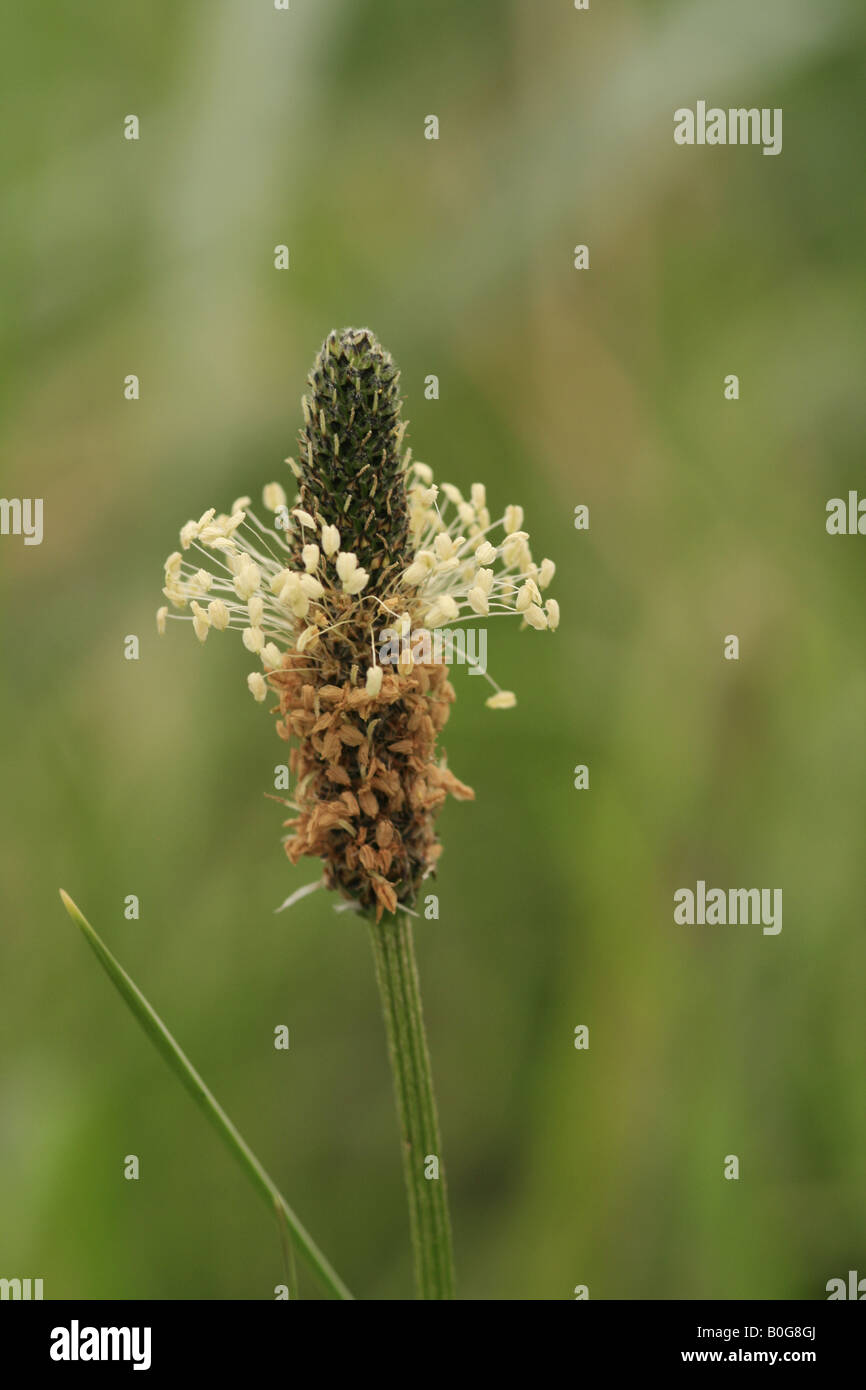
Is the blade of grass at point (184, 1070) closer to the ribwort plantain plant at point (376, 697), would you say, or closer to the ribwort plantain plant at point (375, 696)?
the ribwort plantain plant at point (376, 697)

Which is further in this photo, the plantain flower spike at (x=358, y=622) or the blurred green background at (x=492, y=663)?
the blurred green background at (x=492, y=663)

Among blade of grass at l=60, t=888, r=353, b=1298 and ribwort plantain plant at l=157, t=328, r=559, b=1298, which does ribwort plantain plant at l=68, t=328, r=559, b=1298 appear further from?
blade of grass at l=60, t=888, r=353, b=1298

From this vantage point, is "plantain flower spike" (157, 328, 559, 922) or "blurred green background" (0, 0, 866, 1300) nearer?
"plantain flower spike" (157, 328, 559, 922)

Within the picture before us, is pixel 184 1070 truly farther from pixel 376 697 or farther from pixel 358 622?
pixel 358 622

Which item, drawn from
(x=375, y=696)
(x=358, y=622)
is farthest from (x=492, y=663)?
(x=375, y=696)

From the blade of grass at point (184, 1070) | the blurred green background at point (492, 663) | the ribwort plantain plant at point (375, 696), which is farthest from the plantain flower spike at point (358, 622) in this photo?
the blurred green background at point (492, 663)

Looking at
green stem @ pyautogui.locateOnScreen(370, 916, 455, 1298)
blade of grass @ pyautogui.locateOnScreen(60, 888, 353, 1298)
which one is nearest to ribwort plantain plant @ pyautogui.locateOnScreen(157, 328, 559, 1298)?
green stem @ pyautogui.locateOnScreen(370, 916, 455, 1298)
